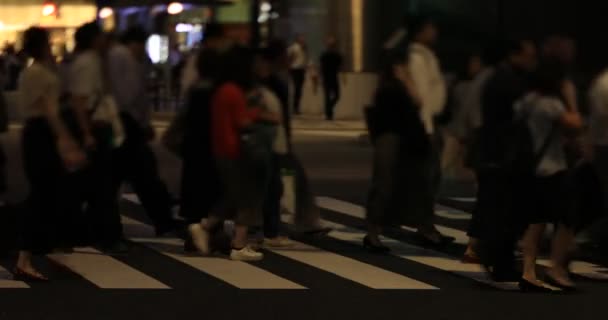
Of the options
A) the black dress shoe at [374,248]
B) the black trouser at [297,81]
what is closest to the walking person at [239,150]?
the black dress shoe at [374,248]

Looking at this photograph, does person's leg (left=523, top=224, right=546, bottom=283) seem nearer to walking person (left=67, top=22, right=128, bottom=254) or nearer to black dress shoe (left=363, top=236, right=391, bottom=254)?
black dress shoe (left=363, top=236, right=391, bottom=254)

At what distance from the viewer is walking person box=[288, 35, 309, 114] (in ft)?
111

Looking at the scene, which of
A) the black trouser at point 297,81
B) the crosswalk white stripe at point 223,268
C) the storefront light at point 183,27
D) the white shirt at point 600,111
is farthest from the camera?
the storefront light at point 183,27

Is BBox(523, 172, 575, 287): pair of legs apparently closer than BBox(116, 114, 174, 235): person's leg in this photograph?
Yes

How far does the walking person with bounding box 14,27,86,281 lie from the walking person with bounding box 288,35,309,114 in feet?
72.0

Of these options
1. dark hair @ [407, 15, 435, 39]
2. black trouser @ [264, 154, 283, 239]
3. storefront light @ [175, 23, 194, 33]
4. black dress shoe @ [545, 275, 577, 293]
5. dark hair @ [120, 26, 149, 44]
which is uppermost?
dark hair @ [407, 15, 435, 39]

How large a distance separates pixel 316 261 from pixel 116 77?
7.88 ft

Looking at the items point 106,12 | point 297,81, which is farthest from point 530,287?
point 106,12

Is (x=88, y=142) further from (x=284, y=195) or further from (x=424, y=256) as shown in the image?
(x=424, y=256)

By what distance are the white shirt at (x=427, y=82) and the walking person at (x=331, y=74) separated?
19.3 m

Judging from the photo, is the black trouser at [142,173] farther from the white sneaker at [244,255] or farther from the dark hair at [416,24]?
the dark hair at [416,24]

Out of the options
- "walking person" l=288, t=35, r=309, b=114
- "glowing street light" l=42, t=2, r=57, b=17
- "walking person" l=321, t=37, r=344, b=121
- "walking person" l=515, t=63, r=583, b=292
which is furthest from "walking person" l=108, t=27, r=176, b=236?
"glowing street light" l=42, t=2, r=57, b=17

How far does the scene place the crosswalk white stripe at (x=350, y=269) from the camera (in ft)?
37.9

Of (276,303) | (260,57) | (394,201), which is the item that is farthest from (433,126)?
(276,303)
